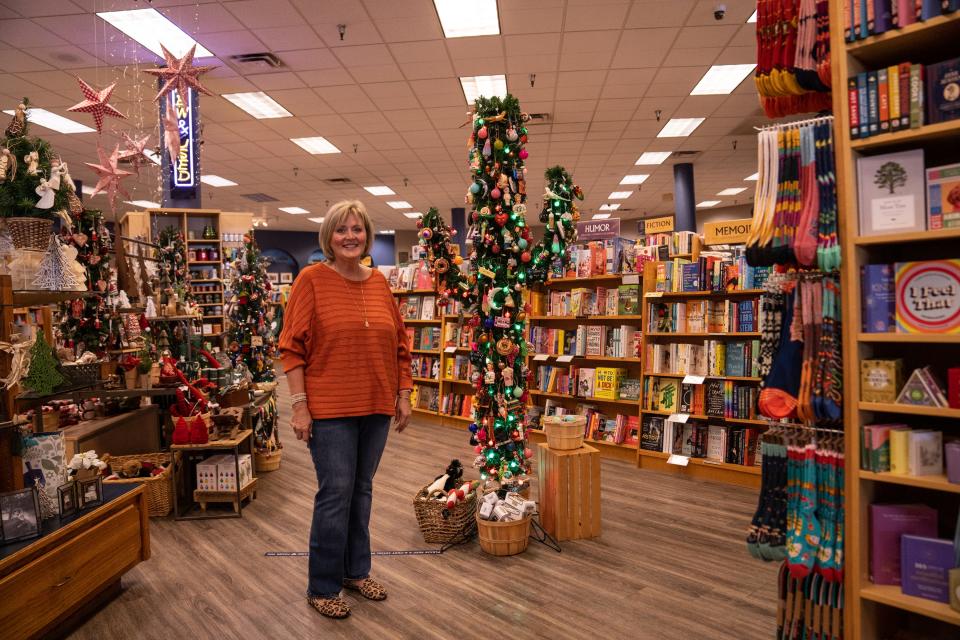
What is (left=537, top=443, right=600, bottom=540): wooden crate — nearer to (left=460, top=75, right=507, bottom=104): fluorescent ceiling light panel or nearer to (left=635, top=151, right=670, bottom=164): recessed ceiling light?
(left=460, top=75, right=507, bottom=104): fluorescent ceiling light panel

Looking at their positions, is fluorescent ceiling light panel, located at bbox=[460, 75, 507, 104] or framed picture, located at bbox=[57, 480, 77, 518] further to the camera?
fluorescent ceiling light panel, located at bbox=[460, 75, 507, 104]

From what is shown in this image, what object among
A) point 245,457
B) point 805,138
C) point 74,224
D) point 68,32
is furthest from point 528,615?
point 68,32

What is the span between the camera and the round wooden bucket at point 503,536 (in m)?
3.30

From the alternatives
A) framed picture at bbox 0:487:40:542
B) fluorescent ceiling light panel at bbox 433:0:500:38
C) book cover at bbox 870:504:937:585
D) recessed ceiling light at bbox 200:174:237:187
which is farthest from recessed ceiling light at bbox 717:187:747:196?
framed picture at bbox 0:487:40:542

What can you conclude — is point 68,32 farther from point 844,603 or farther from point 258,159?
point 844,603

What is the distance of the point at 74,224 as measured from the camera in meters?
4.27

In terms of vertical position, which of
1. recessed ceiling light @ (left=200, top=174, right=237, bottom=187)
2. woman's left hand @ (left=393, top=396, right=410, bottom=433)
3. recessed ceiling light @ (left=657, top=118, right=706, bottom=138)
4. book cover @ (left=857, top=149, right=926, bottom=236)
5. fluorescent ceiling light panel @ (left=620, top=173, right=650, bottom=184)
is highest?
fluorescent ceiling light panel @ (left=620, top=173, right=650, bottom=184)

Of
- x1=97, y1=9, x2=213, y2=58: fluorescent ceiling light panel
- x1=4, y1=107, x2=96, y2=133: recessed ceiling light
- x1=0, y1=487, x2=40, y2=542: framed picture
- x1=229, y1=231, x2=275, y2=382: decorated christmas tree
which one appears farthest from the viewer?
x1=4, y1=107, x2=96, y2=133: recessed ceiling light

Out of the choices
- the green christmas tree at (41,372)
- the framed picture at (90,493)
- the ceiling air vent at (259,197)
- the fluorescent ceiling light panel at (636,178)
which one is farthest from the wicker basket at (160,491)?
the fluorescent ceiling light panel at (636,178)

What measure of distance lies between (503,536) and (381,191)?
11058mm

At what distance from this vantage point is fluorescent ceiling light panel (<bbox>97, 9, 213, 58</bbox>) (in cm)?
515

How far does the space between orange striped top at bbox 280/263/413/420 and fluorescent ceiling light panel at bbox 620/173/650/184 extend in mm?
10624

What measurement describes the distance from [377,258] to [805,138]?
19.6 m

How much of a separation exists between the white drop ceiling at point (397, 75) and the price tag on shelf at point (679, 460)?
3.97 m
